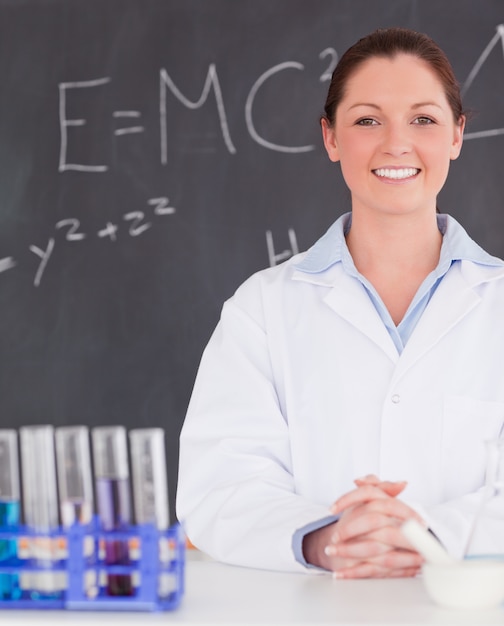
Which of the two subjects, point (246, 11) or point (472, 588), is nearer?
point (472, 588)

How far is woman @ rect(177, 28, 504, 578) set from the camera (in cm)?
169

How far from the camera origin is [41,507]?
108 centimetres

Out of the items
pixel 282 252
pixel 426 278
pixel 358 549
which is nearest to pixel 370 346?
pixel 426 278

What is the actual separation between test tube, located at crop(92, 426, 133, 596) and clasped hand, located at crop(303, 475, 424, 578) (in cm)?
34

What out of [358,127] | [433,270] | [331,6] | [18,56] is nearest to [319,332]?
[433,270]

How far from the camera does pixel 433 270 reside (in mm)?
1882

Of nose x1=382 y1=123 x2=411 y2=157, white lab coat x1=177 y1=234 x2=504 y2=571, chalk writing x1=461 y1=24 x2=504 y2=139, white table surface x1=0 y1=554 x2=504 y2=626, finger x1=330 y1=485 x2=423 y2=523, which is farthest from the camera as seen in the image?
chalk writing x1=461 y1=24 x2=504 y2=139

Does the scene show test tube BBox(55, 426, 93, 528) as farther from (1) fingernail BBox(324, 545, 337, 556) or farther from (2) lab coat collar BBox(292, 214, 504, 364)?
(2) lab coat collar BBox(292, 214, 504, 364)

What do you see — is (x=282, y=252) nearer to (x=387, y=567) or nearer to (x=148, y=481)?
(x=387, y=567)

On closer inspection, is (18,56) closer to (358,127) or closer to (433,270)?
(358,127)

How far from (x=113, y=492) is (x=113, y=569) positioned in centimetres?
8

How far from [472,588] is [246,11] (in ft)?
7.01

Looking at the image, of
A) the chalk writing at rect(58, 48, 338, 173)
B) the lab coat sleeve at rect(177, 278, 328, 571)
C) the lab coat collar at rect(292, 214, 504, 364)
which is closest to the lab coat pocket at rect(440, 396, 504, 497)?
the lab coat collar at rect(292, 214, 504, 364)

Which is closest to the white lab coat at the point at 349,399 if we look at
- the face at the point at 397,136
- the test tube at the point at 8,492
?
the face at the point at 397,136
